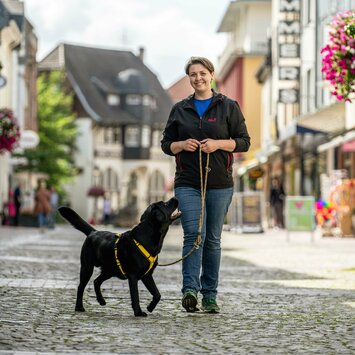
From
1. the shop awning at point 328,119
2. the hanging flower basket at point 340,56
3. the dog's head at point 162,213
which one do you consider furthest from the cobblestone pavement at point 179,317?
the shop awning at point 328,119

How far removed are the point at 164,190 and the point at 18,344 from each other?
94.9 meters

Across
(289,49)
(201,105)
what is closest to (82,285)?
(201,105)

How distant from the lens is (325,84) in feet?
117

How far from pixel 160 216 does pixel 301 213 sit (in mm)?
19640

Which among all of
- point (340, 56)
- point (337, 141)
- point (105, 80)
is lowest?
point (340, 56)

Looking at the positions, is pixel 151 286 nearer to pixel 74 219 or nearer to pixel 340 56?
pixel 74 219

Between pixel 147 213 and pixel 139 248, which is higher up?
pixel 147 213

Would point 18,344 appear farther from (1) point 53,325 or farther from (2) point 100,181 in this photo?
(2) point 100,181

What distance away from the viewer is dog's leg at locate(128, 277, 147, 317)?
29.9ft

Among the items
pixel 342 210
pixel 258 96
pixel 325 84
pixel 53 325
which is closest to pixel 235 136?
pixel 53 325

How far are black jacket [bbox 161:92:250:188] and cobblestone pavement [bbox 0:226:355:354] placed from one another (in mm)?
1067

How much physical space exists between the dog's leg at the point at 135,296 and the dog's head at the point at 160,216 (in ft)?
0.96

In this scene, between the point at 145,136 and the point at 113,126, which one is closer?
the point at 113,126

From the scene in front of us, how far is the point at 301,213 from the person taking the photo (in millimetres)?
28438
